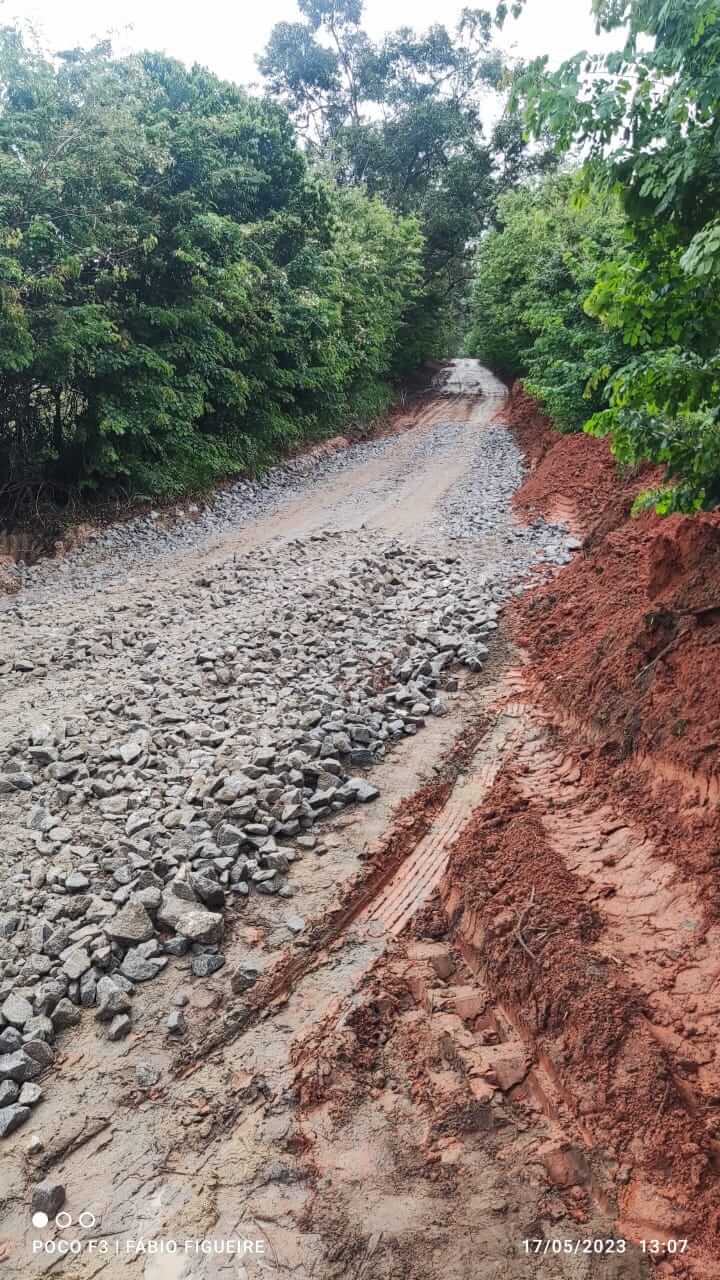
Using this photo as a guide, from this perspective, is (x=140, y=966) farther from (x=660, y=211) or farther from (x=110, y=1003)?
(x=660, y=211)

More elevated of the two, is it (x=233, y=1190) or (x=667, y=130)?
(x=667, y=130)

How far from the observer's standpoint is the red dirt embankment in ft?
15.2

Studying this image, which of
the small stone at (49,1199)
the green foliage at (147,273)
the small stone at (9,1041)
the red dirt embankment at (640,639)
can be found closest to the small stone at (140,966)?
the small stone at (9,1041)

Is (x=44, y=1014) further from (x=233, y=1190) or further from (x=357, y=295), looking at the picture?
(x=357, y=295)

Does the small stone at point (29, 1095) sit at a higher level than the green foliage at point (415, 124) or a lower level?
lower

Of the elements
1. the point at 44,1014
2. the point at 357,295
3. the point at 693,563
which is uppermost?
the point at 357,295

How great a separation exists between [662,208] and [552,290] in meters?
16.6

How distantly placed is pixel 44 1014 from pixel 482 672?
4804 mm

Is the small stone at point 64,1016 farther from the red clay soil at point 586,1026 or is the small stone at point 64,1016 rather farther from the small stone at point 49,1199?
the red clay soil at point 586,1026

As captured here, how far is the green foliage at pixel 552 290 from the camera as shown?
42.7 ft

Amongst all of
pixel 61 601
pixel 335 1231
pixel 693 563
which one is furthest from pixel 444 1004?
pixel 61 601

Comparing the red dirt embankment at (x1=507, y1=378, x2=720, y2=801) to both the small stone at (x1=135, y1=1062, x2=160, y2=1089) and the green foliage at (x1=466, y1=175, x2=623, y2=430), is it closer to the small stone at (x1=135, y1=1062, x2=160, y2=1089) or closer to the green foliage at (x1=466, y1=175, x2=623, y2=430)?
the green foliage at (x1=466, y1=175, x2=623, y2=430)

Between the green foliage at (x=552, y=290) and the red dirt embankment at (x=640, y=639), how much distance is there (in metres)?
2.00

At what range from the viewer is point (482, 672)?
729 centimetres
